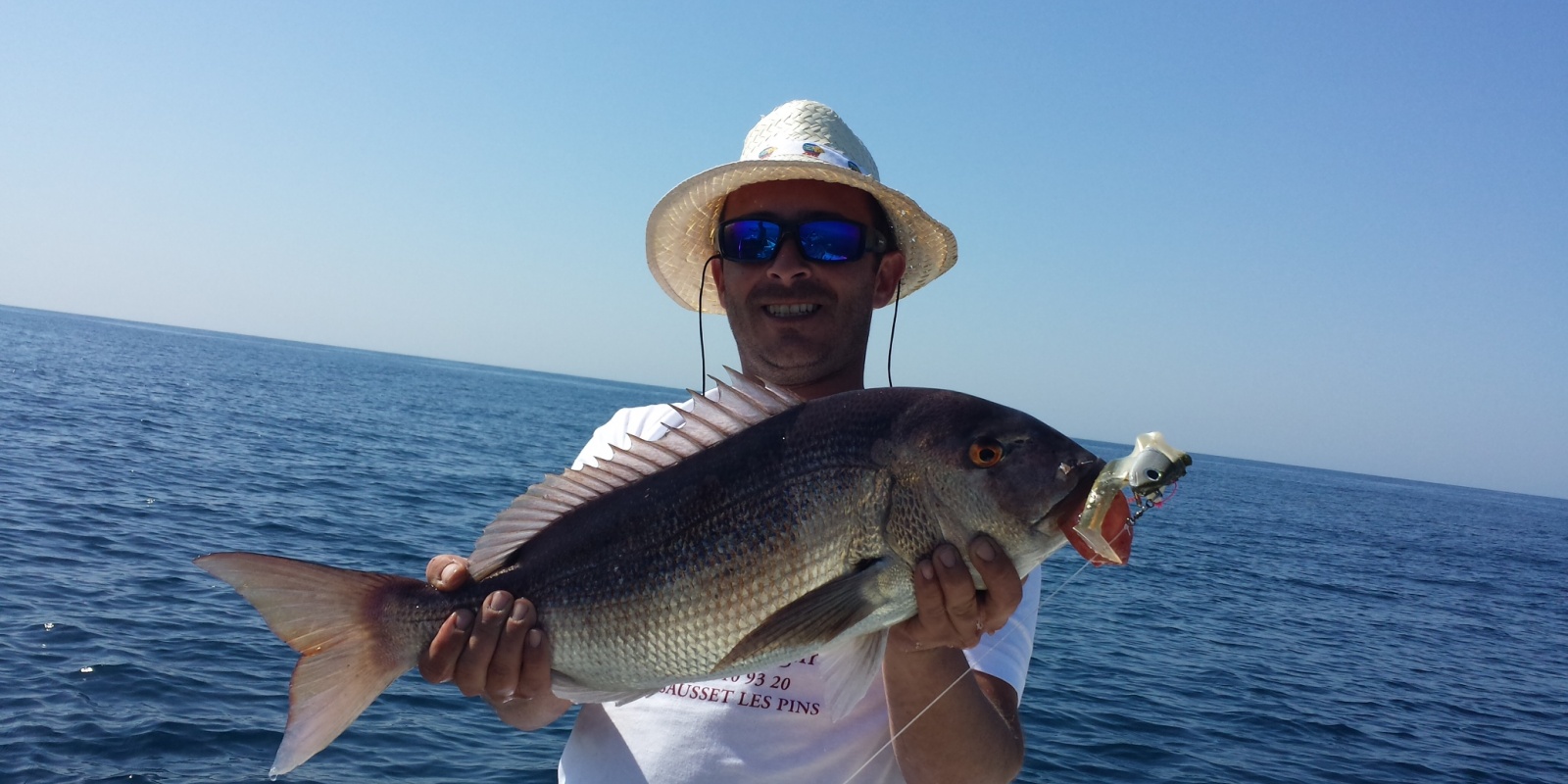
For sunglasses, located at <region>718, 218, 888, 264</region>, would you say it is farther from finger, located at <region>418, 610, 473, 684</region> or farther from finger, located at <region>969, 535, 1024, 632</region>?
finger, located at <region>418, 610, 473, 684</region>

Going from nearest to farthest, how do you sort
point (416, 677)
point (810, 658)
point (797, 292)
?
point (810, 658)
point (797, 292)
point (416, 677)

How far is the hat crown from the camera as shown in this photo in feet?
11.7

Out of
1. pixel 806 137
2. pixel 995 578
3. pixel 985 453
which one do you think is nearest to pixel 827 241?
pixel 806 137

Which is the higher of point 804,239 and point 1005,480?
point 804,239

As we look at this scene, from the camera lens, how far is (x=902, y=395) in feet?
8.16

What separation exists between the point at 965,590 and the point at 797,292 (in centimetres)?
145

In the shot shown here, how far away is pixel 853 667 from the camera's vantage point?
96.8 inches

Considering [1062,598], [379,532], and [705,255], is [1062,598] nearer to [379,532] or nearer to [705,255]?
[379,532]

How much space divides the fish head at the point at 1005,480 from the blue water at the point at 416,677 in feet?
7.92

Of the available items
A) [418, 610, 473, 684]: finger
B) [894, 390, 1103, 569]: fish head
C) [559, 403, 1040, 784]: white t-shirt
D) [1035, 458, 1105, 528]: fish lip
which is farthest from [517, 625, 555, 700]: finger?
[1035, 458, 1105, 528]: fish lip

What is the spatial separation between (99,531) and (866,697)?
1503cm

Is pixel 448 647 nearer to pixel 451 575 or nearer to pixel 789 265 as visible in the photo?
pixel 451 575

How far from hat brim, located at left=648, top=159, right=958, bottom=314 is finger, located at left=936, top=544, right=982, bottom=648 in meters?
1.68

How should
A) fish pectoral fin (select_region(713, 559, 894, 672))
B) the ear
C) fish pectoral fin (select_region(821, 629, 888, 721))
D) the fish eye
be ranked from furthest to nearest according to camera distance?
the ear → fish pectoral fin (select_region(821, 629, 888, 721)) → the fish eye → fish pectoral fin (select_region(713, 559, 894, 672))
